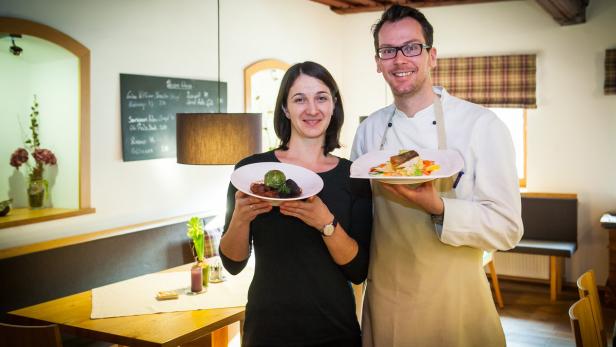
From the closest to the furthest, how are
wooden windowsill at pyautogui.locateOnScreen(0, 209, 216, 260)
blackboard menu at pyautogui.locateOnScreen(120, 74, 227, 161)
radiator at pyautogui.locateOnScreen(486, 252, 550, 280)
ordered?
wooden windowsill at pyautogui.locateOnScreen(0, 209, 216, 260)
blackboard menu at pyautogui.locateOnScreen(120, 74, 227, 161)
radiator at pyautogui.locateOnScreen(486, 252, 550, 280)

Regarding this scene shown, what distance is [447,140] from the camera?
6.40ft

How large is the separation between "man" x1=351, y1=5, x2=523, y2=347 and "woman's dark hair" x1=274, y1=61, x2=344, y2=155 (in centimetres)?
19

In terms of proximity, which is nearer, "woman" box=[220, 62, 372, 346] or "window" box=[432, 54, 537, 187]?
"woman" box=[220, 62, 372, 346]

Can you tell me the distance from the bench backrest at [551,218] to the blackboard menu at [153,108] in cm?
331

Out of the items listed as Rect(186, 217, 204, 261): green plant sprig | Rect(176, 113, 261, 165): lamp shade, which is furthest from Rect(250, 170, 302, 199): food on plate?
Rect(186, 217, 204, 261): green plant sprig

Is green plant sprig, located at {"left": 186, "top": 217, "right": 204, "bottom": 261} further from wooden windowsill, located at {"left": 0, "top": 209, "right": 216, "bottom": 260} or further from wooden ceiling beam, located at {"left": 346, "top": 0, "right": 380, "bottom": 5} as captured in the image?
wooden ceiling beam, located at {"left": 346, "top": 0, "right": 380, "bottom": 5}

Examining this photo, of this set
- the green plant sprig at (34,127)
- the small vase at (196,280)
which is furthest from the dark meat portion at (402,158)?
the green plant sprig at (34,127)

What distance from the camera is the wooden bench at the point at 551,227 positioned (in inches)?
233

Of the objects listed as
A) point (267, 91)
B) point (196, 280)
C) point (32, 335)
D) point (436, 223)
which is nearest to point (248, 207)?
point (436, 223)

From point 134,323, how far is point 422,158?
59.5 inches

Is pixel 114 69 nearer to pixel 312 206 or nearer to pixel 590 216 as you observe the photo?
pixel 312 206

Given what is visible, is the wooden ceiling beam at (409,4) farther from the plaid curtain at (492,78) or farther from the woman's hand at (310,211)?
the woman's hand at (310,211)

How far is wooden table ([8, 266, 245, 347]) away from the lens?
2.58 m

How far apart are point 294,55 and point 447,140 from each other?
15.2 feet
